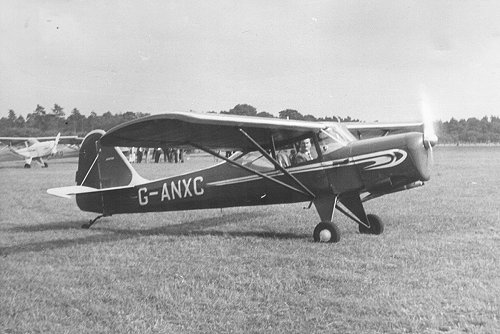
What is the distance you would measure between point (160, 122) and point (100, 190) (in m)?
3.27

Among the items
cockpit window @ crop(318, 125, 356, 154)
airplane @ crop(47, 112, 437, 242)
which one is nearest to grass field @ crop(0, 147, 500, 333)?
airplane @ crop(47, 112, 437, 242)

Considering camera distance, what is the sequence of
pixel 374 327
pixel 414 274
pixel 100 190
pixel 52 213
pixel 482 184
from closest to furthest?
1. pixel 374 327
2. pixel 414 274
3. pixel 100 190
4. pixel 52 213
5. pixel 482 184

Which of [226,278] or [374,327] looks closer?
[374,327]

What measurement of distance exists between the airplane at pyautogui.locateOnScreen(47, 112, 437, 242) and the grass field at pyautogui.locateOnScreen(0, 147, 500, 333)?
0.53 metres

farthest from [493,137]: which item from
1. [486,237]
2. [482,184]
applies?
[486,237]

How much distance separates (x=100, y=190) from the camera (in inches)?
351

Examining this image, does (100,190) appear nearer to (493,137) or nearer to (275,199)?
(275,199)

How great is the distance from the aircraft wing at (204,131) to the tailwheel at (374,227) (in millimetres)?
1706

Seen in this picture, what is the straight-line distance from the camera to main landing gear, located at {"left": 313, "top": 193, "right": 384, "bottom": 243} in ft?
23.4

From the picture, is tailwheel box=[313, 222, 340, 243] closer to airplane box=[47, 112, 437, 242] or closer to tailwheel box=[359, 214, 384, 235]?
airplane box=[47, 112, 437, 242]

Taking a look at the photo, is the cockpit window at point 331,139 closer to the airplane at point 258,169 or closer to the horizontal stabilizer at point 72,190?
the airplane at point 258,169

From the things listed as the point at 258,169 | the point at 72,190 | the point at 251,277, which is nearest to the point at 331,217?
the point at 258,169

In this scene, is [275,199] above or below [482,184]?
above

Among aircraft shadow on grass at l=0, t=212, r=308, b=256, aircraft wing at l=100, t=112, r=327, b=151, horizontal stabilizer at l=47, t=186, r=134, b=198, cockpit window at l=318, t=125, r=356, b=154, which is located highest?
aircraft wing at l=100, t=112, r=327, b=151
